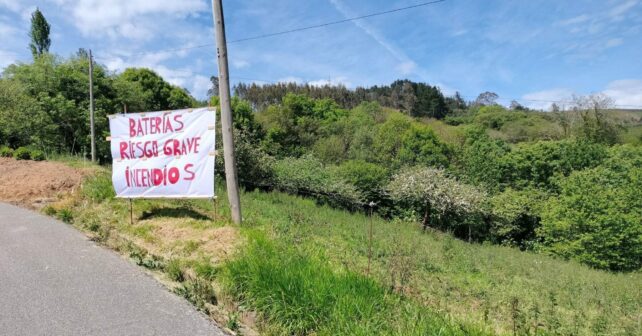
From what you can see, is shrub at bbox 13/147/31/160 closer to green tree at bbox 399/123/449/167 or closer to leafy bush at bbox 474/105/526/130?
green tree at bbox 399/123/449/167

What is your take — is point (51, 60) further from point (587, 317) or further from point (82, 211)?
point (587, 317)

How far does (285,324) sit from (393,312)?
108 cm

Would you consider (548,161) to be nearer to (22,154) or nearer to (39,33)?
(22,154)

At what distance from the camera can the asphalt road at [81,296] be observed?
369cm

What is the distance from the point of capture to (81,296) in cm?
435

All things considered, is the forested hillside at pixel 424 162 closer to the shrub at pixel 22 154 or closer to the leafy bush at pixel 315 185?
the leafy bush at pixel 315 185

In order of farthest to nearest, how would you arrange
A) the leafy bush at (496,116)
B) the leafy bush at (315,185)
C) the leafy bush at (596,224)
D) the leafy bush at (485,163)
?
the leafy bush at (496,116)
the leafy bush at (485,163)
the leafy bush at (315,185)
the leafy bush at (596,224)

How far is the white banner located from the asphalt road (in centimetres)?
154

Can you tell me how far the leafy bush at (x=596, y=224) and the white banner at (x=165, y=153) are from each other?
25.6m

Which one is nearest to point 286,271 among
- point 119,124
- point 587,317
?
point 587,317

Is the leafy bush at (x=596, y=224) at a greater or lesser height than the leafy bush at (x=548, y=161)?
lesser

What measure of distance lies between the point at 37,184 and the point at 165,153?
588 cm

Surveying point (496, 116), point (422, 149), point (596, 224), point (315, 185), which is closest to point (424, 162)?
point (422, 149)

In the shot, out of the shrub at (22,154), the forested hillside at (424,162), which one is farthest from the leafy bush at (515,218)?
the shrub at (22,154)
